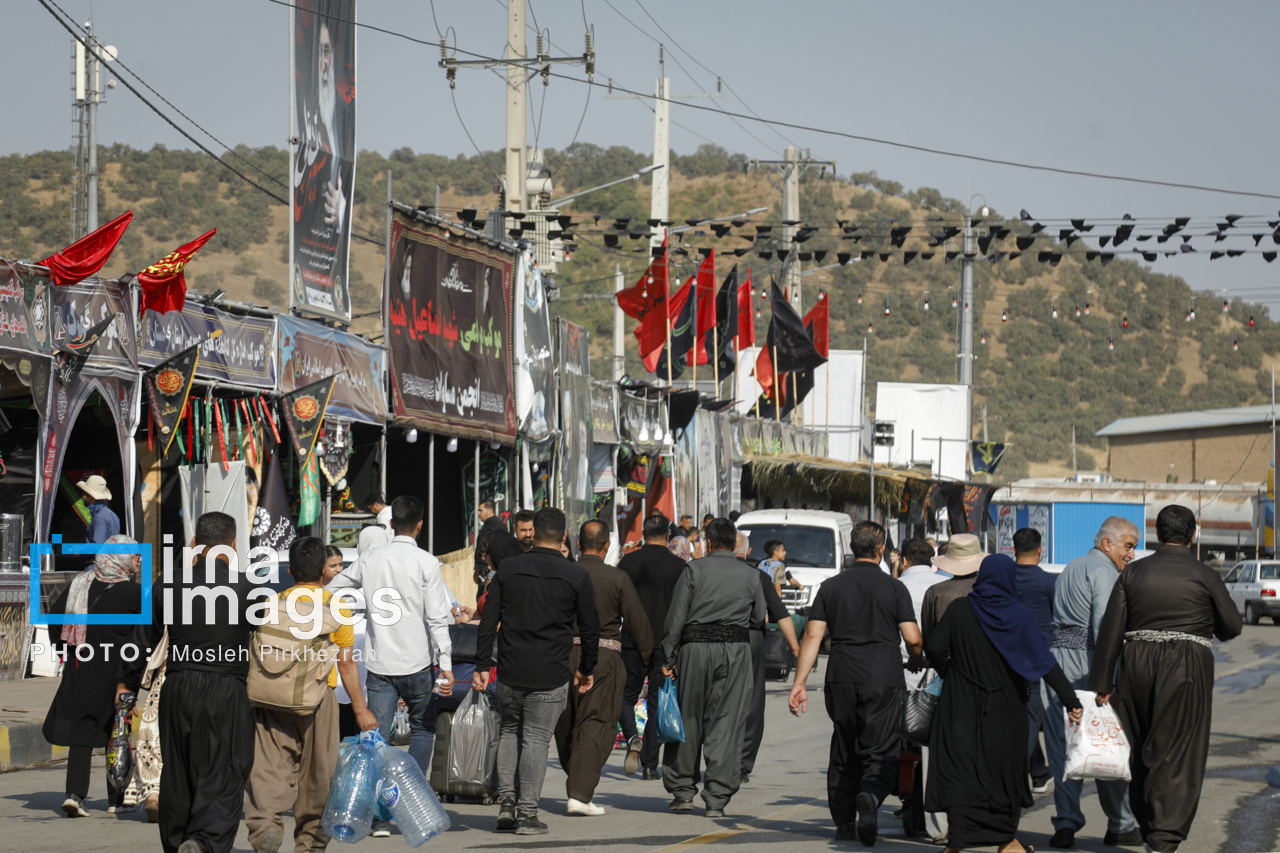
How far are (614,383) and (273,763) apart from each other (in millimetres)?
19109

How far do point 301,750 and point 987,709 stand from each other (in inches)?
135

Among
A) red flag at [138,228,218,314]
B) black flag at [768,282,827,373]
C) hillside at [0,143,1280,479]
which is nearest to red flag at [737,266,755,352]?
black flag at [768,282,827,373]

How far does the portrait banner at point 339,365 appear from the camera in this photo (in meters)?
16.5

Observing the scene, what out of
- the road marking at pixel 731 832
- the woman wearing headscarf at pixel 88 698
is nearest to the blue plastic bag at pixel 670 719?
the road marking at pixel 731 832

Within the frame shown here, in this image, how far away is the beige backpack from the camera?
6973mm

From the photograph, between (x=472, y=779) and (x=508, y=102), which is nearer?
(x=472, y=779)

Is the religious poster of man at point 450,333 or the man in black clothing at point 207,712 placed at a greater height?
the religious poster of man at point 450,333

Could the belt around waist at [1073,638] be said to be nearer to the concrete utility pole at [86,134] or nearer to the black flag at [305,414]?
the black flag at [305,414]

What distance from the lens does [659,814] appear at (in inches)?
355

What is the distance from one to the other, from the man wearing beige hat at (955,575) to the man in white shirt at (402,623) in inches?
115

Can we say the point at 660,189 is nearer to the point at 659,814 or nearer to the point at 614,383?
the point at 614,383

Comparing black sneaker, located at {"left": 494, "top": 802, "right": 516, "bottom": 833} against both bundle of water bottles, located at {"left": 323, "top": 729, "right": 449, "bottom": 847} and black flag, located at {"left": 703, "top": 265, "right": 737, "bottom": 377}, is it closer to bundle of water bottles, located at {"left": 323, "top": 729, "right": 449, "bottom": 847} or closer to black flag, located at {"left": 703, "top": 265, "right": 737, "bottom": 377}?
bundle of water bottles, located at {"left": 323, "top": 729, "right": 449, "bottom": 847}

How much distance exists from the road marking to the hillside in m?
71.9

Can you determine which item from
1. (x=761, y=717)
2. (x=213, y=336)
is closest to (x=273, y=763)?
(x=761, y=717)
